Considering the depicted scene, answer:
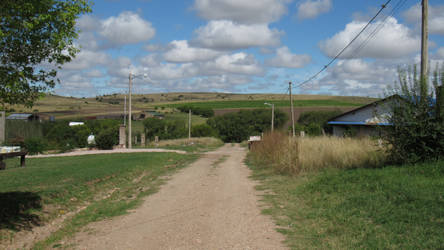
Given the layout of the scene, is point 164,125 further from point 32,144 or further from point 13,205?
point 13,205

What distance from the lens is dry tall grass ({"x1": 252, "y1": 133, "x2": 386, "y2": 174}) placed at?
1387 centimetres

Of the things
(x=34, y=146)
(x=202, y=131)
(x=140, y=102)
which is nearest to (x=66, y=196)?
(x=34, y=146)

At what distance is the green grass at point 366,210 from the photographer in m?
6.24

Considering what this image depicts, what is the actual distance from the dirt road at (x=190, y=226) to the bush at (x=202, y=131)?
205 feet

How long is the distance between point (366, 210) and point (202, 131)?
67.8 metres

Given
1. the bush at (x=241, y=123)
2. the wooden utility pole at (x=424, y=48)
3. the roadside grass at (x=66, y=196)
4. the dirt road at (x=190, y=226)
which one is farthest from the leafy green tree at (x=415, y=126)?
the bush at (x=241, y=123)

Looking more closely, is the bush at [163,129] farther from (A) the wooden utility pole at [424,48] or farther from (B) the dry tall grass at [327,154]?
(A) the wooden utility pole at [424,48]

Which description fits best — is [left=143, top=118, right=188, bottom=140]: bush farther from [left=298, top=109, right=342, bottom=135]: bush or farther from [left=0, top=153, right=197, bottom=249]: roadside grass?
[left=0, top=153, right=197, bottom=249]: roadside grass

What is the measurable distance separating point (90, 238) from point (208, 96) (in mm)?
142217

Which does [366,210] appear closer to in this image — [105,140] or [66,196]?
[66,196]

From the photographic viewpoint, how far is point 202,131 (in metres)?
75.4

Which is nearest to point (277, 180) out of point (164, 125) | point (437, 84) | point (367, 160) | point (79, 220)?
point (367, 160)

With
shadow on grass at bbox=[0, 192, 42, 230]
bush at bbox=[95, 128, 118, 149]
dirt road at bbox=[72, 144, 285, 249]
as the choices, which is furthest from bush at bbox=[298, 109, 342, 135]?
shadow on grass at bbox=[0, 192, 42, 230]

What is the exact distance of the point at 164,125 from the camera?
72875 millimetres
